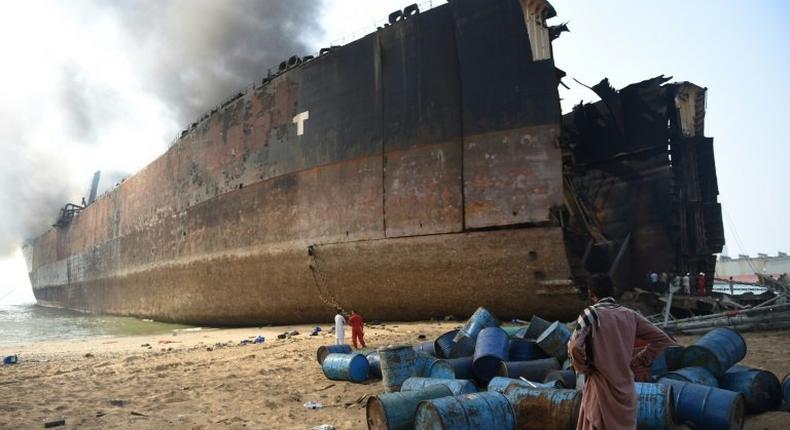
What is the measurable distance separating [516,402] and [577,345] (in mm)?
1440

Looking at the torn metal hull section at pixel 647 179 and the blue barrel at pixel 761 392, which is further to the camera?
the torn metal hull section at pixel 647 179

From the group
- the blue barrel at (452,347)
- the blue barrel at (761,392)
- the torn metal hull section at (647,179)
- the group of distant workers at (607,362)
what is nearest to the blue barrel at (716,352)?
the blue barrel at (761,392)

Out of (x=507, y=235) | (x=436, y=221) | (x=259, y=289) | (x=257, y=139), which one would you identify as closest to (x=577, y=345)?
(x=507, y=235)

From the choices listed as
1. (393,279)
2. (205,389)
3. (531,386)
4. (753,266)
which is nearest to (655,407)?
(531,386)

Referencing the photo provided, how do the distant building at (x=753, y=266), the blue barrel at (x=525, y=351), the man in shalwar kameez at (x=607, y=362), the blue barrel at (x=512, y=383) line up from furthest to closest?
the distant building at (x=753, y=266)
the blue barrel at (x=525, y=351)
the blue barrel at (x=512, y=383)
the man in shalwar kameez at (x=607, y=362)

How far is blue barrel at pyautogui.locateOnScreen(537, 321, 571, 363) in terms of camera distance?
5062 millimetres

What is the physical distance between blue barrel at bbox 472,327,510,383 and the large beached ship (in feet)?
A: 16.3

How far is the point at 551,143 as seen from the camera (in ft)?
33.4

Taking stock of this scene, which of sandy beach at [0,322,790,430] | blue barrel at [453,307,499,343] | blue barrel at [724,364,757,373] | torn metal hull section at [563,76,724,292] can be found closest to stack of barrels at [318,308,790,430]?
blue barrel at [724,364,757,373]

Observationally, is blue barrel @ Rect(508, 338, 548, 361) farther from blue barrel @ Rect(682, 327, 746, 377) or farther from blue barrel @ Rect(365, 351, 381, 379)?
blue barrel @ Rect(365, 351, 381, 379)

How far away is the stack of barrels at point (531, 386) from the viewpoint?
134 inches

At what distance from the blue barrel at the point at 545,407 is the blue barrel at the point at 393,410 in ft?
2.45

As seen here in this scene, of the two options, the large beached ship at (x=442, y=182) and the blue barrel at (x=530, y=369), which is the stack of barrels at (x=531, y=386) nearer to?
the blue barrel at (x=530, y=369)

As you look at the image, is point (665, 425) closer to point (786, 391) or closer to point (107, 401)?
point (786, 391)
